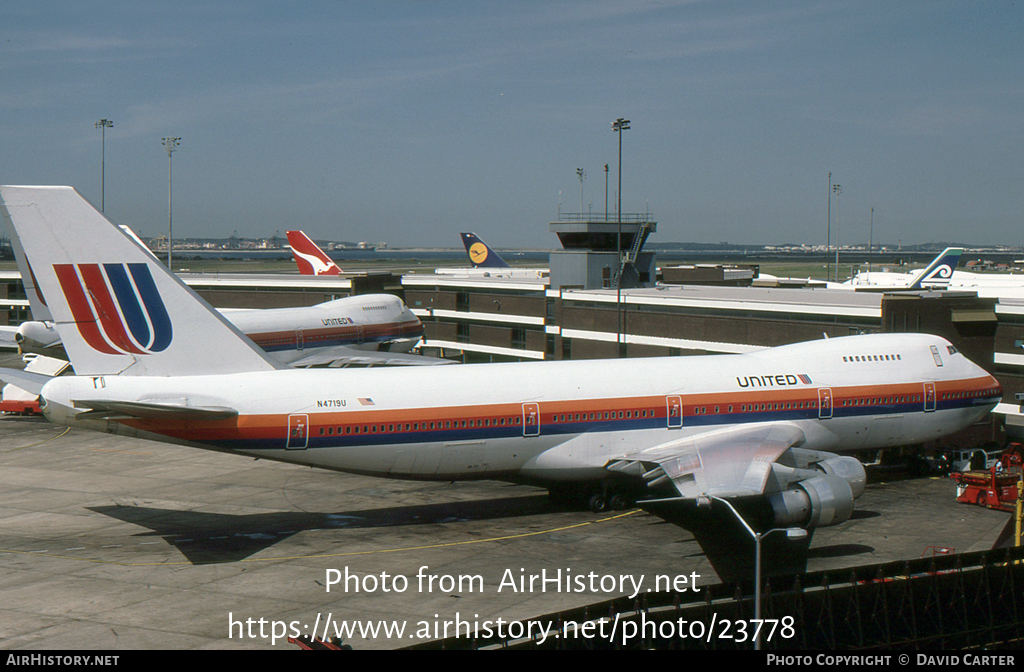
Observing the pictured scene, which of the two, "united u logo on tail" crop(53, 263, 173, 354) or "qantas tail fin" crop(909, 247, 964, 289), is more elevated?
"qantas tail fin" crop(909, 247, 964, 289)

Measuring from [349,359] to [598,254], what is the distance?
21301 millimetres

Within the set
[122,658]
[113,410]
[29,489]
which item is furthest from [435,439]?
[29,489]

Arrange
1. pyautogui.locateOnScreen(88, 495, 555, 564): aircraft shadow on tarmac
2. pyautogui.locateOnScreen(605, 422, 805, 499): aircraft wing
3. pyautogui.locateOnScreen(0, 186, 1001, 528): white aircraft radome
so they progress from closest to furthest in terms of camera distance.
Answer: pyautogui.locateOnScreen(0, 186, 1001, 528): white aircraft radome < pyautogui.locateOnScreen(605, 422, 805, 499): aircraft wing < pyautogui.locateOnScreen(88, 495, 555, 564): aircraft shadow on tarmac

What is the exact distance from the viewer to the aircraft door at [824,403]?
36.0m

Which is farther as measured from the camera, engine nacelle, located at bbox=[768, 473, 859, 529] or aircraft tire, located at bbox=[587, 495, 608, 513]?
aircraft tire, located at bbox=[587, 495, 608, 513]

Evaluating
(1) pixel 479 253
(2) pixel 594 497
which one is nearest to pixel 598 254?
(2) pixel 594 497

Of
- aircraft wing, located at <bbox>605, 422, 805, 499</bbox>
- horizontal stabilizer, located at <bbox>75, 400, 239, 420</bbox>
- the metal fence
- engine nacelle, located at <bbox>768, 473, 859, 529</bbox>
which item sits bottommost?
the metal fence

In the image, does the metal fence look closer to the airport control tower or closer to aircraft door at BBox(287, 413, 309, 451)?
aircraft door at BBox(287, 413, 309, 451)

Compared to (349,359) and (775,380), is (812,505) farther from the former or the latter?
(349,359)

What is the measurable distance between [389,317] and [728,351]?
98.4 ft

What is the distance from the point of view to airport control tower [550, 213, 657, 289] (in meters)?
70.4

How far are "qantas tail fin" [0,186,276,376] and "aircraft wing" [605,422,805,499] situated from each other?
574 inches

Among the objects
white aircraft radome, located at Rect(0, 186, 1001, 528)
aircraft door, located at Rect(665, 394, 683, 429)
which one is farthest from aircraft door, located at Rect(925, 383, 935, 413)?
aircraft door, located at Rect(665, 394, 683, 429)

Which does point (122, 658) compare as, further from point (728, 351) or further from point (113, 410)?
point (728, 351)
